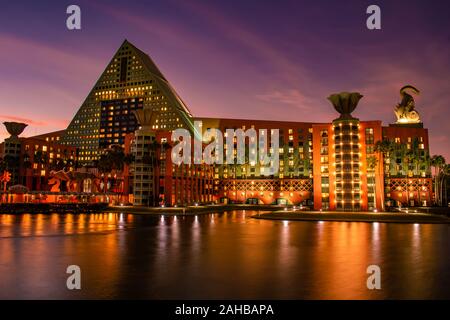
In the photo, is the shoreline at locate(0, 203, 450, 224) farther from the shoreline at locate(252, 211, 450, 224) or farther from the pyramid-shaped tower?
the pyramid-shaped tower

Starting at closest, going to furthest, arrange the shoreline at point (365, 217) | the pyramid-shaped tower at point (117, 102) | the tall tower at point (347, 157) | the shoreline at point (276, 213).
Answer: the shoreline at point (365, 217) < the shoreline at point (276, 213) < the tall tower at point (347, 157) < the pyramid-shaped tower at point (117, 102)

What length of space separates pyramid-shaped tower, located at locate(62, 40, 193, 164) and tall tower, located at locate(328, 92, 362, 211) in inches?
4239

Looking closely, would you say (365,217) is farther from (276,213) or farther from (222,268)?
(222,268)

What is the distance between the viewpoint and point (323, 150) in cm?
8594

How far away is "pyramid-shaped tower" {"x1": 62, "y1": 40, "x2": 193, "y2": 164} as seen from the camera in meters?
180

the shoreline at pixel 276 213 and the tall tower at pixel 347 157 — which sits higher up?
the tall tower at pixel 347 157

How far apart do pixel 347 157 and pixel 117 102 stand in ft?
441

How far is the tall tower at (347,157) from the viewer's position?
78500 mm

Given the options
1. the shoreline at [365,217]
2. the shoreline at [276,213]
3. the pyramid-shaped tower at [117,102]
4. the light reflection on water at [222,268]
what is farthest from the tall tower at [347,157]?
the pyramid-shaped tower at [117,102]

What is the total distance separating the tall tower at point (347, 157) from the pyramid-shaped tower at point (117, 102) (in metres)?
108

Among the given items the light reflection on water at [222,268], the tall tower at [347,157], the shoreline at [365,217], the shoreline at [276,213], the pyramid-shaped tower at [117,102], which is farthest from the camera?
the pyramid-shaped tower at [117,102]

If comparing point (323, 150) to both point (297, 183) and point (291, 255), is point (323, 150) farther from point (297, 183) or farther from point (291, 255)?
point (291, 255)

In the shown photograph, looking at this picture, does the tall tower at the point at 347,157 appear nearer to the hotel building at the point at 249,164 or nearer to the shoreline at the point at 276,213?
the hotel building at the point at 249,164
